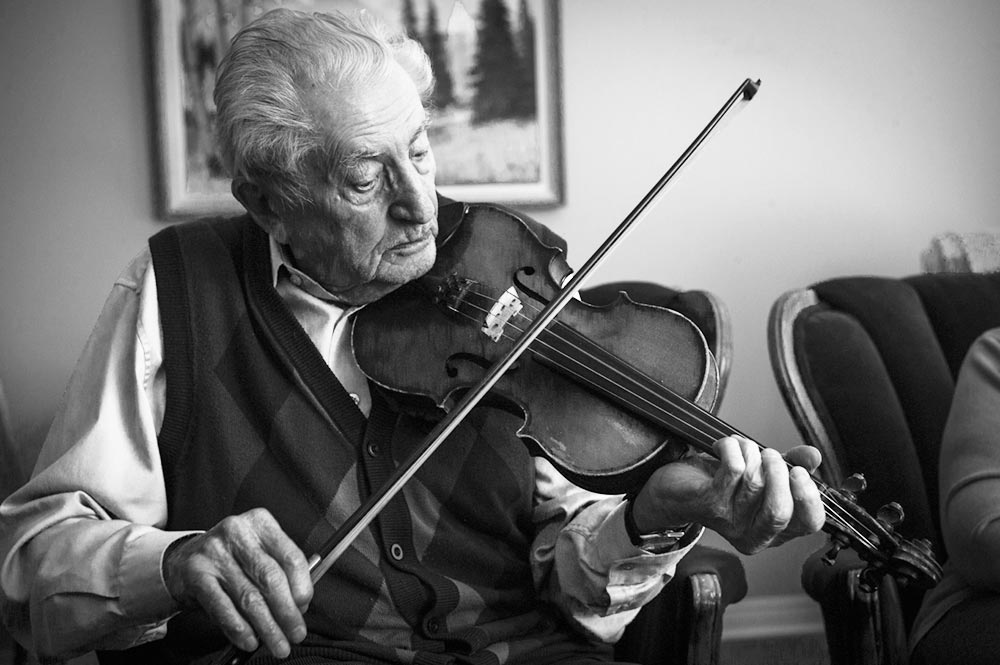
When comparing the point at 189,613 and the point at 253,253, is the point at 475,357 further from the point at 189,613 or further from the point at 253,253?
the point at 189,613

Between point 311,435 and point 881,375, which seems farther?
point 881,375

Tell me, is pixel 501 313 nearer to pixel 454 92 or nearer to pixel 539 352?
pixel 539 352

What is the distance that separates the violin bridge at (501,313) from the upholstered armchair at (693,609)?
0.85 feet

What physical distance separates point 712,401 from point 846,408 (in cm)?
47

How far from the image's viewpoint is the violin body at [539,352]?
107 cm

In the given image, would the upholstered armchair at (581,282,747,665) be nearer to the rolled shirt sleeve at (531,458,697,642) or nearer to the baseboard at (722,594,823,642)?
the rolled shirt sleeve at (531,458,697,642)

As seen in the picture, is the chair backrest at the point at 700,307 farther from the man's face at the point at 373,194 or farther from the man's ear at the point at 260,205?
the man's ear at the point at 260,205

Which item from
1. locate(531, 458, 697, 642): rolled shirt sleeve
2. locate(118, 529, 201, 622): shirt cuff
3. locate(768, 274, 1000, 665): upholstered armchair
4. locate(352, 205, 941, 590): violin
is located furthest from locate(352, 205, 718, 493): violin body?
locate(768, 274, 1000, 665): upholstered armchair

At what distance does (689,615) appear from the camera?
1.22 meters

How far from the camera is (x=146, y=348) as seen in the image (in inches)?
45.6

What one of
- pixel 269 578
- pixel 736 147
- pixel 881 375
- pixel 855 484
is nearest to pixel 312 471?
pixel 269 578

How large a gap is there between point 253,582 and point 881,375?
105cm

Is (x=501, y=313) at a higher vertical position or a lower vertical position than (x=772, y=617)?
higher

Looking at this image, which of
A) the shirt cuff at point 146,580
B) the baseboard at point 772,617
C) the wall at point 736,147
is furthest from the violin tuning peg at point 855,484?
the baseboard at point 772,617
